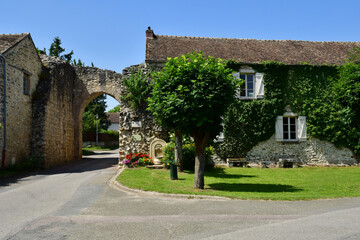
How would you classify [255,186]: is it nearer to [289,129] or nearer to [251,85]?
[289,129]

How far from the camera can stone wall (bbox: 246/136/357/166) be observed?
1752 cm

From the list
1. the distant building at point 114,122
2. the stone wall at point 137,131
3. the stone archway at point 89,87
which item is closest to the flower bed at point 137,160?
the stone wall at point 137,131

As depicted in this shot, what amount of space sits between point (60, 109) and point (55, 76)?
6.85 ft

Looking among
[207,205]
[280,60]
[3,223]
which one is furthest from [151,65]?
[3,223]

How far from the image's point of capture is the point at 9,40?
50.9ft

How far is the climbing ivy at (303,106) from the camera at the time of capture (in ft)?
57.0

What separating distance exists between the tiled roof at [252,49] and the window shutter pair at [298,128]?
11.3ft

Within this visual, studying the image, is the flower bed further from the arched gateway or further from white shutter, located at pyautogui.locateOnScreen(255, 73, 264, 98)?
white shutter, located at pyautogui.locateOnScreen(255, 73, 264, 98)

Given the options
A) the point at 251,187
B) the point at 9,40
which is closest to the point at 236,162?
the point at 251,187

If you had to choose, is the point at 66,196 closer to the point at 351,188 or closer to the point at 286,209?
the point at 286,209

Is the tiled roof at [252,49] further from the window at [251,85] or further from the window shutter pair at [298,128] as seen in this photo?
the window shutter pair at [298,128]

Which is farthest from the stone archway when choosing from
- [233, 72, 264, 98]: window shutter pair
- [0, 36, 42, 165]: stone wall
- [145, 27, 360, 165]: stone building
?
[233, 72, 264, 98]: window shutter pair

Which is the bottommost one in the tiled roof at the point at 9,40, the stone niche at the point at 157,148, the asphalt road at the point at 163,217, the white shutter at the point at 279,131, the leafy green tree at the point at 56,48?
the asphalt road at the point at 163,217

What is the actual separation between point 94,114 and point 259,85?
29.4 m
